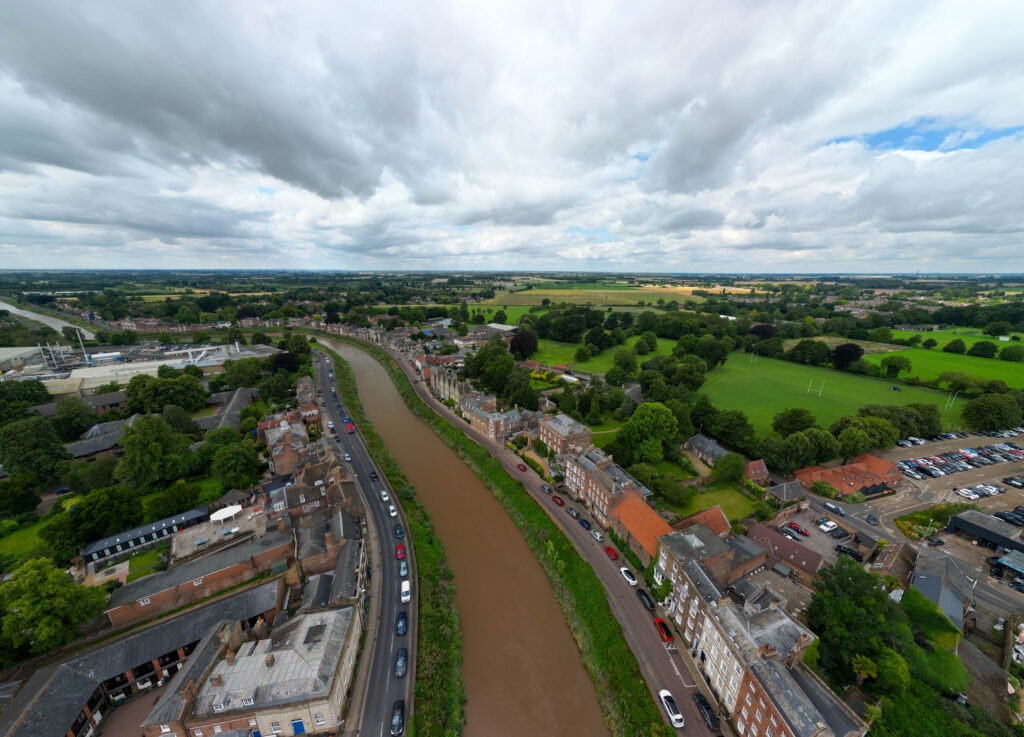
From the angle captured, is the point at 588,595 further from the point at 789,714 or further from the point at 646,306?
the point at 646,306

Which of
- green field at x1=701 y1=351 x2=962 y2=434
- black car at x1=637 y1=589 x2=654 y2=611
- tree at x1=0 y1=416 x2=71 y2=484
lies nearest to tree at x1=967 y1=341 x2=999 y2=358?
green field at x1=701 y1=351 x2=962 y2=434

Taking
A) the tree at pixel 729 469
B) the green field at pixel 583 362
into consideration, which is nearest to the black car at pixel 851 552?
the tree at pixel 729 469

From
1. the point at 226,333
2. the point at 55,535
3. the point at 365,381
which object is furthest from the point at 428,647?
the point at 226,333

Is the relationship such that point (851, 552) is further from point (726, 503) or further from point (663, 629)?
point (663, 629)

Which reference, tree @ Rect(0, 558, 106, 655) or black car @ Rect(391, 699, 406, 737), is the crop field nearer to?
black car @ Rect(391, 699, 406, 737)

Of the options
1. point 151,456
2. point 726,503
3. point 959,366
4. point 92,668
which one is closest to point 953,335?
point 959,366
